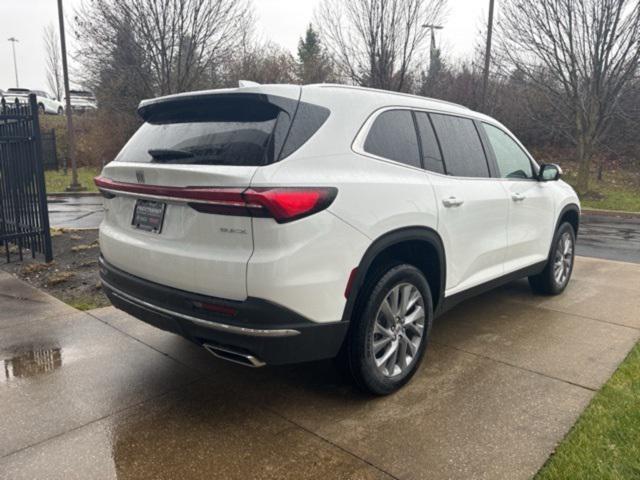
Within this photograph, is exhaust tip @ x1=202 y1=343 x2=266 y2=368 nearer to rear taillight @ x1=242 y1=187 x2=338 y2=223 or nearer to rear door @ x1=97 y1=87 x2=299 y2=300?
rear door @ x1=97 y1=87 x2=299 y2=300

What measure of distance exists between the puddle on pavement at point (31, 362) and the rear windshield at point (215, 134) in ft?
5.18

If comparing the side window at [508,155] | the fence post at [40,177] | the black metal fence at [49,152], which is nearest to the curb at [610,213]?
the side window at [508,155]

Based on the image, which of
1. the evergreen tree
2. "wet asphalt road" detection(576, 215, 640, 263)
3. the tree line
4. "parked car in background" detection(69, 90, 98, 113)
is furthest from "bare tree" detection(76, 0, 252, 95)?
"parked car in background" detection(69, 90, 98, 113)

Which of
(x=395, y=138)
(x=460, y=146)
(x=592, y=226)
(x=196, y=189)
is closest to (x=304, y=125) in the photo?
(x=196, y=189)

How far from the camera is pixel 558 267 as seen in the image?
18.0 feet

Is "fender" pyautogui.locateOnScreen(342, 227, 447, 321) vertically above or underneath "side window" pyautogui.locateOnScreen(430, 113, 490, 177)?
underneath

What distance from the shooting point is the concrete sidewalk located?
260 cm

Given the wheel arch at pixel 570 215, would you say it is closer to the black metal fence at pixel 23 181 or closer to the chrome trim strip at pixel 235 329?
the chrome trim strip at pixel 235 329

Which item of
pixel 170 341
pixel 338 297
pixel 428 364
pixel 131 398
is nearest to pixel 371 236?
pixel 338 297

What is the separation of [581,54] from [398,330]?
15942 millimetres

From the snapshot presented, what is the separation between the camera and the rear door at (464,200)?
3.61 meters

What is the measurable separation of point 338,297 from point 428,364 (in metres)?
1.35

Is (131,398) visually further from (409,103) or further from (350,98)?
(409,103)

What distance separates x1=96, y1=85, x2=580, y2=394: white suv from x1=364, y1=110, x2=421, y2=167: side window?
0.04 ft
